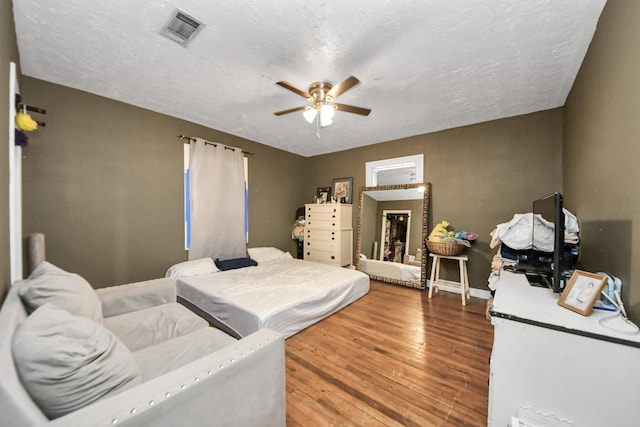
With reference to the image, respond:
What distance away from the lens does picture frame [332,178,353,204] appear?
4.46 meters

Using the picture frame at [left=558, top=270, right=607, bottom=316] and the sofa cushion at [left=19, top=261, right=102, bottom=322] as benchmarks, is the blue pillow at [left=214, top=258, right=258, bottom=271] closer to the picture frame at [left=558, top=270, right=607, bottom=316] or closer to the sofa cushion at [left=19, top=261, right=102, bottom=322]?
the sofa cushion at [left=19, top=261, right=102, bottom=322]

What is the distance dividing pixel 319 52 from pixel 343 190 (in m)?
2.85

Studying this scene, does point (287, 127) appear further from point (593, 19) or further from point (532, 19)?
point (593, 19)

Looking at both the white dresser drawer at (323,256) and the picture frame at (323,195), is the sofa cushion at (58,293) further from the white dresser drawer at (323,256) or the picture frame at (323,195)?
the picture frame at (323,195)

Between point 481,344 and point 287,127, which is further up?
point 287,127

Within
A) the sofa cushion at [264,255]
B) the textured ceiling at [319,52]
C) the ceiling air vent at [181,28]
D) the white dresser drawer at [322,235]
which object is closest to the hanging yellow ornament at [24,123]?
the textured ceiling at [319,52]

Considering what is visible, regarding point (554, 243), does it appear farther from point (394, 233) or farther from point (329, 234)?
point (329, 234)

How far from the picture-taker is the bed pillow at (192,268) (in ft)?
9.25

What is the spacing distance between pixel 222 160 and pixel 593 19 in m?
3.89

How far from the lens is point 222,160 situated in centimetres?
360

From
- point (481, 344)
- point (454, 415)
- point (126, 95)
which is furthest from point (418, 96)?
point (126, 95)

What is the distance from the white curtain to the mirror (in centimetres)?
211

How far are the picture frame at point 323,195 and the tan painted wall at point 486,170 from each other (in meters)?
1.51

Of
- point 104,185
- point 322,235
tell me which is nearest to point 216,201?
point 104,185
